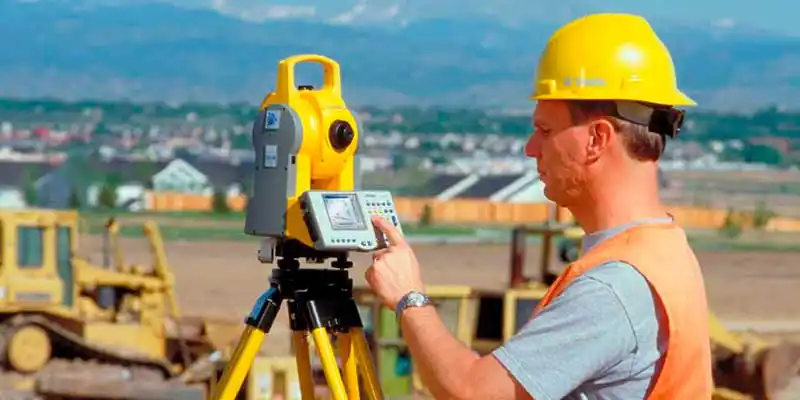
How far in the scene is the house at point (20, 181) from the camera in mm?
71562

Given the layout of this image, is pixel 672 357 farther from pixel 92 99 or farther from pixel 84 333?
pixel 92 99

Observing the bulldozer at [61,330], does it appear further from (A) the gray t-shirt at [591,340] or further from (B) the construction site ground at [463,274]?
(A) the gray t-shirt at [591,340]

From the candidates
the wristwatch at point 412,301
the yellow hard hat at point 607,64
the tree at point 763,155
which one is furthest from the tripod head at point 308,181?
the tree at point 763,155

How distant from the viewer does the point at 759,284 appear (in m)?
36.4

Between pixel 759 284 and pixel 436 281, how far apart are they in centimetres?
725

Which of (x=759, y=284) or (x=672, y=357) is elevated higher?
(x=672, y=357)

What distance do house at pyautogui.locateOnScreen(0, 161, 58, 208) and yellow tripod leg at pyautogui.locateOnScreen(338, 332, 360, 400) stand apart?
62140 mm

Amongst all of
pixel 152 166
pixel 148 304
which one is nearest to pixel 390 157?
pixel 152 166

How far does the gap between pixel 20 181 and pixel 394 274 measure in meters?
79.1

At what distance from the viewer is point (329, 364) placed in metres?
4.12

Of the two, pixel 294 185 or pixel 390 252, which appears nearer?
pixel 390 252

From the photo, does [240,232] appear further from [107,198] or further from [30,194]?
[30,194]

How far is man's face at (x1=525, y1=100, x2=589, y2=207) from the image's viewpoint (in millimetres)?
3146

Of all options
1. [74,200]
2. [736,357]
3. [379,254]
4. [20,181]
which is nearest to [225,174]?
[20,181]
